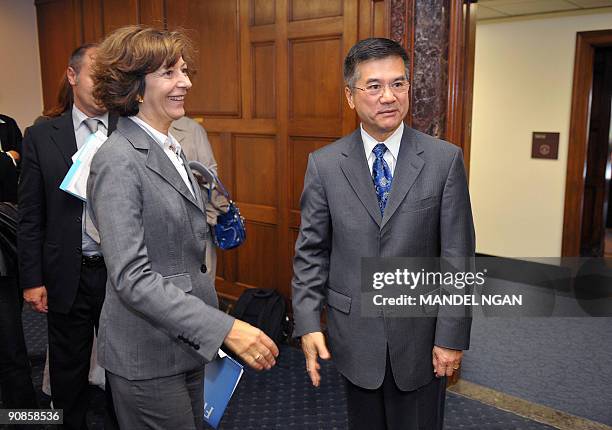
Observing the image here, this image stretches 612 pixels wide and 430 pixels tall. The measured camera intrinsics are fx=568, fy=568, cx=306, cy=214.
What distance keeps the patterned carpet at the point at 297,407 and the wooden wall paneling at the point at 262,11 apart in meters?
2.33

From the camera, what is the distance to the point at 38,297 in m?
2.46

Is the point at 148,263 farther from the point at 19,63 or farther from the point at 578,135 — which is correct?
the point at 578,135

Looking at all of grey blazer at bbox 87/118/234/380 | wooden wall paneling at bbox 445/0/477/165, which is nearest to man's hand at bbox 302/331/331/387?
grey blazer at bbox 87/118/234/380

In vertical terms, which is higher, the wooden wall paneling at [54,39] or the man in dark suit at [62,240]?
the wooden wall paneling at [54,39]

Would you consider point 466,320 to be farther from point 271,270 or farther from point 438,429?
point 271,270

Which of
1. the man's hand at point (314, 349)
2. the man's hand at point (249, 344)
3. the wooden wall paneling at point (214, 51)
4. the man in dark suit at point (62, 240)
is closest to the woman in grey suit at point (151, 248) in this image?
the man's hand at point (249, 344)

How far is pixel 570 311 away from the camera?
4859mm

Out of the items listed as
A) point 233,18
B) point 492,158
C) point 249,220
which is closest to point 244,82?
point 233,18

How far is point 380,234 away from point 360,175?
201 millimetres

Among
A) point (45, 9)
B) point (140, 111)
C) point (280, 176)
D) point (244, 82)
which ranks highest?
point (45, 9)

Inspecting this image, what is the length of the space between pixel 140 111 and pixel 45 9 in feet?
15.5

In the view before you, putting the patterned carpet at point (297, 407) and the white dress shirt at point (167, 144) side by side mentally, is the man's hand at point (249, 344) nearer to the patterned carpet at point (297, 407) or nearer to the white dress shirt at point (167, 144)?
the white dress shirt at point (167, 144)

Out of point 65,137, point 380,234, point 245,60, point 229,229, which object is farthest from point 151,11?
point 380,234

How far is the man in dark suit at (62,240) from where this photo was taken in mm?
2391
